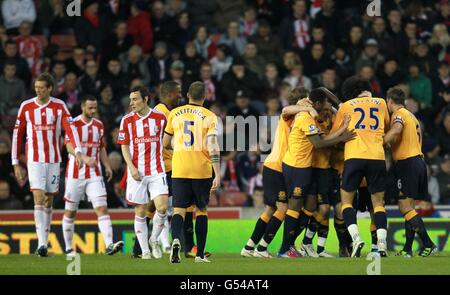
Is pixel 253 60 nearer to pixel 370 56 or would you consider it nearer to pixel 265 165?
pixel 370 56

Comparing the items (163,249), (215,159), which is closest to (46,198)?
(163,249)

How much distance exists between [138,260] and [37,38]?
10.5m

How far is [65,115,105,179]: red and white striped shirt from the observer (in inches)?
674

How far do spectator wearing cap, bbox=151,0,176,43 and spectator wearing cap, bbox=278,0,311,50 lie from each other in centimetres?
238

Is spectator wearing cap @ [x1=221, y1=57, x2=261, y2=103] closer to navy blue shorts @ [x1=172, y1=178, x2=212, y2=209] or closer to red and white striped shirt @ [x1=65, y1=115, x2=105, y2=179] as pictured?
red and white striped shirt @ [x1=65, y1=115, x2=105, y2=179]

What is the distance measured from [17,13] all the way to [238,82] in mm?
5117

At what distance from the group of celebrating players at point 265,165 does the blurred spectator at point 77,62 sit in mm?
7098

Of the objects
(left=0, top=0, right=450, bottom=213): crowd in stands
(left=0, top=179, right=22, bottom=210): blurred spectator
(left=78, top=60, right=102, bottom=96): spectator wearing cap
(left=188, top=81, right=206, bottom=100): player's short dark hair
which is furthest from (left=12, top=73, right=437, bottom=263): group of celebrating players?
(left=78, top=60, right=102, bottom=96): spectator wearing cap

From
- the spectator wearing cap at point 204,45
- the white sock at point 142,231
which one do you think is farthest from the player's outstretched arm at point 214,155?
the spectator wearing cap at point 204,45

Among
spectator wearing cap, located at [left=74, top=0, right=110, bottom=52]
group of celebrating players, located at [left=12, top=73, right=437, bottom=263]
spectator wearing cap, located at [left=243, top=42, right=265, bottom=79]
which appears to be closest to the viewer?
group of celebrating players, located at [left=12, top=73, right=437, bottom=263]

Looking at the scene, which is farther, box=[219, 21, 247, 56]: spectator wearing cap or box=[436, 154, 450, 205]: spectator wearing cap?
box=[219, 21, 247, 56]: spectator wearing cap

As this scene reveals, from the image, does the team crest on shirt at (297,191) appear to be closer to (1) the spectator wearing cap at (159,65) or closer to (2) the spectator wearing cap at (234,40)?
(1) the spectator wearing cap at (159,65)

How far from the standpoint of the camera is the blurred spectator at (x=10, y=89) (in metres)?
23.7

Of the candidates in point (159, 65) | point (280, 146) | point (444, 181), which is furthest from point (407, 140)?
point (159, 65)
